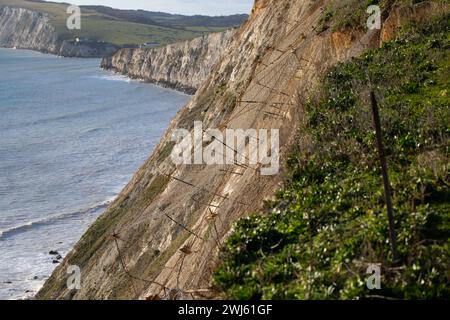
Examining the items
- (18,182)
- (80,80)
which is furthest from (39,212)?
(80,80)

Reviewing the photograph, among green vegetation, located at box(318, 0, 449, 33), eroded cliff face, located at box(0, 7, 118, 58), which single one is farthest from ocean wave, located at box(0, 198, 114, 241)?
eroded cliff face, located at box(0, 7, 118, 58)

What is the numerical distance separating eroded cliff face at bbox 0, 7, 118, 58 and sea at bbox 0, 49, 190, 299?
57.0 metres

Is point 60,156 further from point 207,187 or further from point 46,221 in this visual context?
point 207,187

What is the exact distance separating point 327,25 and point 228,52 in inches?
500

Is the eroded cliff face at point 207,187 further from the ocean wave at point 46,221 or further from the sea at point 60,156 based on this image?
the ocean wave at point 46,221

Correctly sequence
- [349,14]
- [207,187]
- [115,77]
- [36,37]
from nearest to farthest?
[207,187] → [349,14] → [115,77] → [36,37]

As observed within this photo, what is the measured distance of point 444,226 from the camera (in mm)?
8164

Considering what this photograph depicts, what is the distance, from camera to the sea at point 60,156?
31786mm

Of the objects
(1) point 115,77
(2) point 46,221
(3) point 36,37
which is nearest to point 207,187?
(2) point 46,221

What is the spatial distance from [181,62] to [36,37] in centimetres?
8706

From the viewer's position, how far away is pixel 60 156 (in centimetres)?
4897

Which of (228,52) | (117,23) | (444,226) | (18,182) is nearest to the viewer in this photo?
(444,226)
